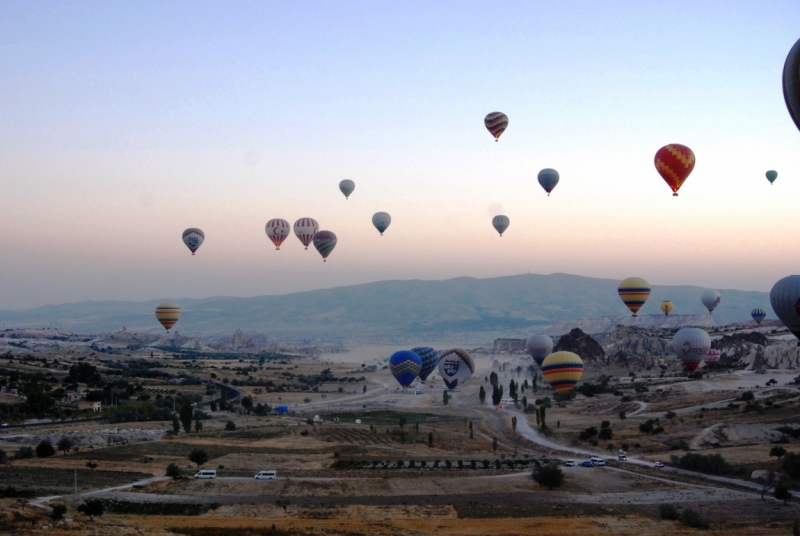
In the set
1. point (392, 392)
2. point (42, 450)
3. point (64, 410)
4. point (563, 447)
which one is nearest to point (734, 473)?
point (563, 447)

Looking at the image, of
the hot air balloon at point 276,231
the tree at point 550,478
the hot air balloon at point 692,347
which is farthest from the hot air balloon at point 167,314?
the tree at point 550,478

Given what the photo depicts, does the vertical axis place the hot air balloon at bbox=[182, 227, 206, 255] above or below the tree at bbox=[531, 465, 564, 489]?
above

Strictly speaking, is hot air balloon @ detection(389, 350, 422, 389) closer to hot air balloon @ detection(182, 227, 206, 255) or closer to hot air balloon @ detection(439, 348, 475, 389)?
hot air balloon @ detection(439, 348, 475, 389)

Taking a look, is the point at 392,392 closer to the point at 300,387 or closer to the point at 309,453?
the point at 300,387

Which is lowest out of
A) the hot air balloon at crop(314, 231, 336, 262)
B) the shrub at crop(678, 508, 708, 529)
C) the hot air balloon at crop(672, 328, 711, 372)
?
the shrub at crop(678, 508, 708, 529)

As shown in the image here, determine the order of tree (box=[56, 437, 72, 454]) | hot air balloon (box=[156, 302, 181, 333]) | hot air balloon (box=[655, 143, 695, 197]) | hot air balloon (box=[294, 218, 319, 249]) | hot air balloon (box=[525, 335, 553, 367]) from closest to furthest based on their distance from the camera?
tree (box=[56, 437, 72, 454])
hot air balloon (box=[655, 143, 695, 197])
hot air balloon (box=[294, 218, 319, 249])
hot air balloon (box=[525, 335, 553, 367])
hot air balloon (box=[156, 302, 181, 333])

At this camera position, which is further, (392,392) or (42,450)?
(392,392)

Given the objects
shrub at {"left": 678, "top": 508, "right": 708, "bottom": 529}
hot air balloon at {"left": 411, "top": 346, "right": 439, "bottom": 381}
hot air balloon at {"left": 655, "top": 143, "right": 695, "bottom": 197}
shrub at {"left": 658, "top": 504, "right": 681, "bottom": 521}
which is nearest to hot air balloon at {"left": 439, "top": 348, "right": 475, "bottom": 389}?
hot air balloon at {"left": 411, "top": 346, "right": 439, "bottom": 381}
